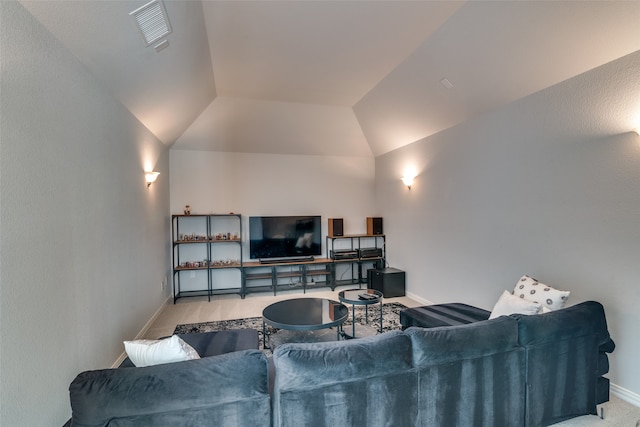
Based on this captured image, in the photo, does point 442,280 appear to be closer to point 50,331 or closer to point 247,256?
point 247,256

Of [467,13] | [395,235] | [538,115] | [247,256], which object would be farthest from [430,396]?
[247,256]

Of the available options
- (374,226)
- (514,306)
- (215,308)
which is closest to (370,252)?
(374,226)

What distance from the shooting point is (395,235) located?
18.2ft

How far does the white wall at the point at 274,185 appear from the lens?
5.39m

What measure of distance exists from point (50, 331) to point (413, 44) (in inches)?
152

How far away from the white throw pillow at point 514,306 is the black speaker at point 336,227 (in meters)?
3.48

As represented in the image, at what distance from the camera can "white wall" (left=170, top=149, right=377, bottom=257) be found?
539 cm

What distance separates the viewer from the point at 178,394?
1306 millimetres

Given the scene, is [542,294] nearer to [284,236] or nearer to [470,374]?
[470,374]

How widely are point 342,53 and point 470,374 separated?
325 cm

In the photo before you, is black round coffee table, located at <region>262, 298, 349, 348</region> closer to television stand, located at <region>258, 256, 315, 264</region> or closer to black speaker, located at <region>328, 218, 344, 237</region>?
television stand, located at <region>258, 256, 315, 264</region>

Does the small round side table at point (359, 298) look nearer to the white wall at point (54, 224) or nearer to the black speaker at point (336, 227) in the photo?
the black speaker at point (336, 227)

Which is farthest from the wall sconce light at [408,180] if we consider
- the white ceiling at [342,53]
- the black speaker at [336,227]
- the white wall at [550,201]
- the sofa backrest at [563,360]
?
the sofa backrest at [563,360]

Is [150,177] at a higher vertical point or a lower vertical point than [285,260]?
higher
